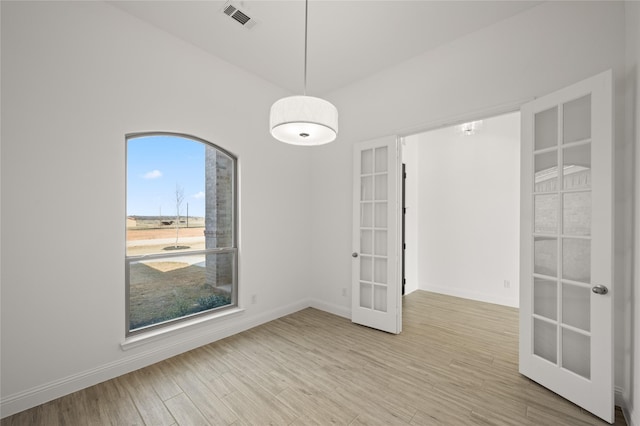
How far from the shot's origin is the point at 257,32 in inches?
110

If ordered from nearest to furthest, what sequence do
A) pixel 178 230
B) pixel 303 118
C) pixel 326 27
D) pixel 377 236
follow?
1. pixel 303 118
2. pixel 326 27
3. pixel 178 230
4. pixel 377 236

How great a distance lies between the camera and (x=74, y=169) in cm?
223

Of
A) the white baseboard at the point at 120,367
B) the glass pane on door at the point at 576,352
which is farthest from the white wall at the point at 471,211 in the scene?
the white baseboard at the point at 120,367

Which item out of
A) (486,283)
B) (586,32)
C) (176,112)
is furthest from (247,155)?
(486,283)

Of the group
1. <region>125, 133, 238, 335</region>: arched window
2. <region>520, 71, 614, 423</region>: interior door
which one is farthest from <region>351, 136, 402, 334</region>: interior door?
<region>125, 133, 238, 335</region>: arched window

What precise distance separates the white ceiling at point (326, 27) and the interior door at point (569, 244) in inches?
44.4

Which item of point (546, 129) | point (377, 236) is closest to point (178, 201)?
point (377, 236)

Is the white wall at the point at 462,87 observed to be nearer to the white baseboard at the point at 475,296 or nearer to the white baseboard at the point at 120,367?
the white baseboard at the point at 120,367

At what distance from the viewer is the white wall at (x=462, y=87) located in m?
2.13

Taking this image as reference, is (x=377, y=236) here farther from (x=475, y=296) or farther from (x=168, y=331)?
(x=168, y=331)

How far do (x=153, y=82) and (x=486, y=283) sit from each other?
17.4ft

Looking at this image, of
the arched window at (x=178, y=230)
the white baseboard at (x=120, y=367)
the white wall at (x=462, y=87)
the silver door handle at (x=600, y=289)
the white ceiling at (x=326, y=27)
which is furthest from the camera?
the arched window at (x=178, y=230)

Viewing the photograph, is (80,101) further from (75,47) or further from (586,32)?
(586,32)

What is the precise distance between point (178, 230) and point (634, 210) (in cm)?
395
